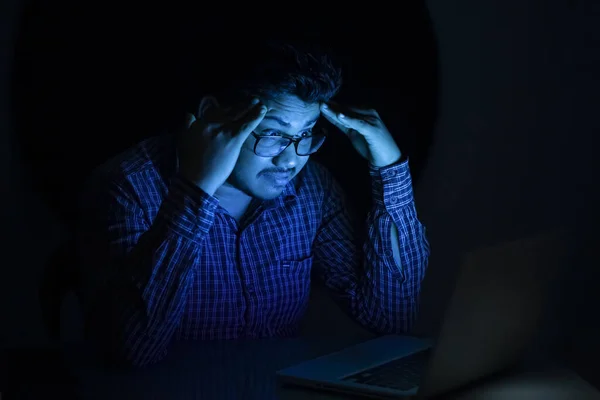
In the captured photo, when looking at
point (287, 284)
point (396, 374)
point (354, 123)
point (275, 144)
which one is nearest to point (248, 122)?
point (275, 144)

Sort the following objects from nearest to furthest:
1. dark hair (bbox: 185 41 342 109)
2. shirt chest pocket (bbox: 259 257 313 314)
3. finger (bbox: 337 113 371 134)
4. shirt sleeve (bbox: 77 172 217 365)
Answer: shirt sleeve (bbox: 77 172 217 365) → dark hair (bbox: 185 41 342 109) → finger (bbox: 337 113 371 134) → shirt chest pocket (bbox: 259 257 313 314)

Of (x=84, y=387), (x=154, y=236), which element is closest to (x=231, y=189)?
(x=154, y=236)

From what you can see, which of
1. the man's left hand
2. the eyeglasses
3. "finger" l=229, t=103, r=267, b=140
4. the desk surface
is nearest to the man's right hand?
"finger" l=229, t=103, r=267, b=140

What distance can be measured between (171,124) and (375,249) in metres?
0.65

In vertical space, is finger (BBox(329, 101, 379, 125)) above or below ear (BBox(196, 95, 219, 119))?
above

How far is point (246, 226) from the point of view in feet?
6.12

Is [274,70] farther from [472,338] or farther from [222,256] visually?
[472,338]

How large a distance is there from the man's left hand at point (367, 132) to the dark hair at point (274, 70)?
0.19 feet

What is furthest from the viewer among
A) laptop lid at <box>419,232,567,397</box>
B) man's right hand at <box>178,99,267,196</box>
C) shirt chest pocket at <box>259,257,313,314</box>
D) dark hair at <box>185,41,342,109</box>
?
shirt chest pocket at <box>259,257,313,314</box>

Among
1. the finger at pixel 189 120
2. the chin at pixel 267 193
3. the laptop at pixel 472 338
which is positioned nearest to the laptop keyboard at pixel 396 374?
the laptop at pixel 472 338

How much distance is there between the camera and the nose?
1.75 m

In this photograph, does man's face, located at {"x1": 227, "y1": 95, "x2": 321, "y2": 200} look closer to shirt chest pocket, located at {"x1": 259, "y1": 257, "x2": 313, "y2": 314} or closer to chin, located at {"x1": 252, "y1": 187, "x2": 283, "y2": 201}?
chin, located at {"x1": 252, "y1": 187, "x2": 283, "y2": 201}

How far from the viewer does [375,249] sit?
1.89 meters

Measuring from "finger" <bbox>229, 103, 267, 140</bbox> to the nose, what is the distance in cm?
16
